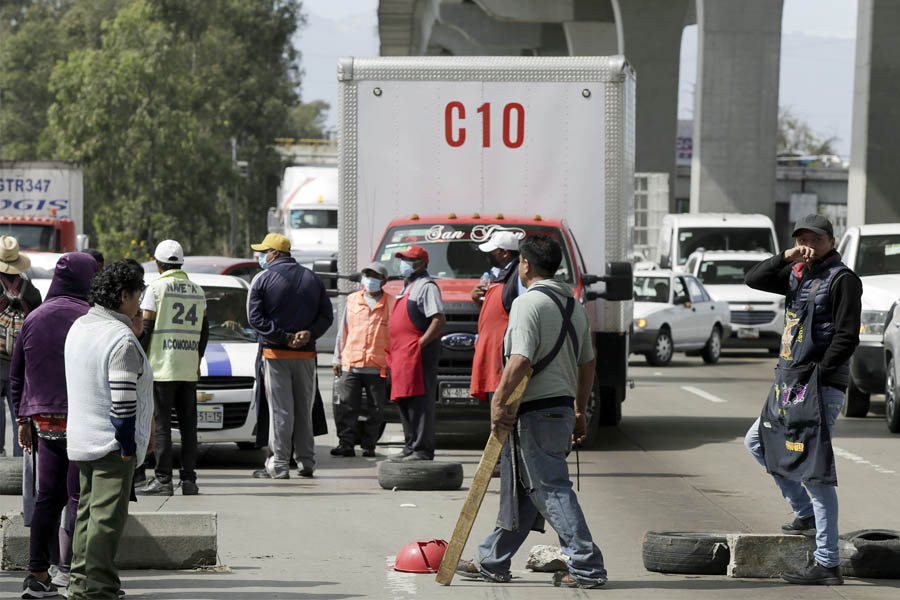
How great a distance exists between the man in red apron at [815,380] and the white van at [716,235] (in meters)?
27.3

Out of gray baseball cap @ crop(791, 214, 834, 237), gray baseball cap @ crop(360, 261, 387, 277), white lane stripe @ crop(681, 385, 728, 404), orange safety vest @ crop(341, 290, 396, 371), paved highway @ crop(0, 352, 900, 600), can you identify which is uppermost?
gray baseball cap @ crop(791, 214, 834, 237)

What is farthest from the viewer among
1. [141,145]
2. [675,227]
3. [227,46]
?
[227,46]

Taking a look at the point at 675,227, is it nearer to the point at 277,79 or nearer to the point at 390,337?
the point at 390,337

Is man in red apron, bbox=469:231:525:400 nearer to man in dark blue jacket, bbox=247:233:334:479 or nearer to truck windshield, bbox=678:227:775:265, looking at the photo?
man in dark blue jacket, bbox=247:233:334:479

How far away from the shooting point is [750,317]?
31.1 metres

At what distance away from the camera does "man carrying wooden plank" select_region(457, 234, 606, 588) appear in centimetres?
773

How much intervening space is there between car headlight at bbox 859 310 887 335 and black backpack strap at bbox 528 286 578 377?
1022cm

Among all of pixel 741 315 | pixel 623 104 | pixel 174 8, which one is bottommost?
pixel 741 315

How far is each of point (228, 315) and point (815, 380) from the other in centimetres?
755

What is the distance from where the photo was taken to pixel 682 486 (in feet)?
39.8

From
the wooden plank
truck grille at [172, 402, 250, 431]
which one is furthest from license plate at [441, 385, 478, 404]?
the wooden plank

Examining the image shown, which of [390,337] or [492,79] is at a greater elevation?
[492,79]

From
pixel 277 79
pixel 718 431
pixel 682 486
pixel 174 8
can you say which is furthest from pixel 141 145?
pixel 682 486

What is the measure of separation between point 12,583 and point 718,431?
397 inches
